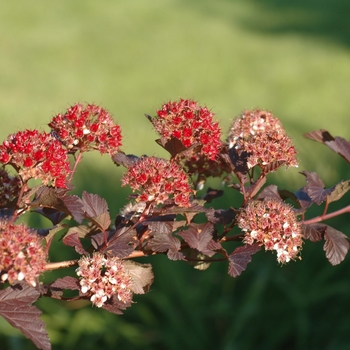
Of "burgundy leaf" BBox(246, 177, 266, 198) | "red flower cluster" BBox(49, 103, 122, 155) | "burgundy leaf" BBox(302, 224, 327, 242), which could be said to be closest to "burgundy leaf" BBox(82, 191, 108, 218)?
"red flower cluster" BBox(49, 103, 122, 155)

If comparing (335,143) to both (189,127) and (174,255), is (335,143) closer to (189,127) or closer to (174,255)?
(189,127)

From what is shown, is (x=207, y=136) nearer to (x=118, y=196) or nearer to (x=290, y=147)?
(x=290, y=147)

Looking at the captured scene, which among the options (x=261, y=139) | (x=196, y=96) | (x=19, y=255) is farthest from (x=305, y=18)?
(x=19, y=255)

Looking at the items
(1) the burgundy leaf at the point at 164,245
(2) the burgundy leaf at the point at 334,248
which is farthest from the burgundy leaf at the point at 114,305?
(2) the burgundy leaf at the point at 334,248

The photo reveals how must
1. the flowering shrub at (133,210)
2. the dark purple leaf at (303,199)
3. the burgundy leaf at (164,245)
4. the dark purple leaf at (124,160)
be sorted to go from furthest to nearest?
the dark purple leaf at (303,199)
the dark purple leaf at (124,160)
the burgundy leaf at (164,245)
the flowering shrub at (133,210)

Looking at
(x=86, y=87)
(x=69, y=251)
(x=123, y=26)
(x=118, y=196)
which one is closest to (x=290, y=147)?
(x=69, y=251)

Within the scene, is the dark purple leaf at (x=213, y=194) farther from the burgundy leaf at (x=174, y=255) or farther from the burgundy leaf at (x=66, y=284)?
the burgundy leaf at (x=66, y=284)
